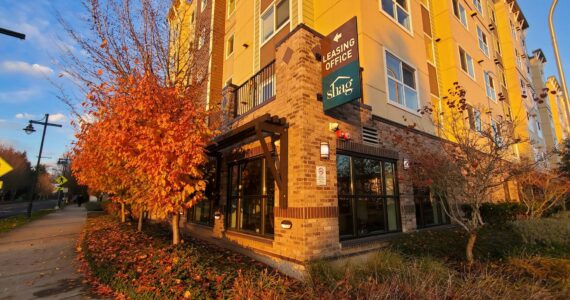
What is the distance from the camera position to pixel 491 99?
56.5 ft

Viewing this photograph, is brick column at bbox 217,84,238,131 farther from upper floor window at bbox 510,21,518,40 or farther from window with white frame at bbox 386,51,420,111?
upper floor window at bbox 510,21,518,40

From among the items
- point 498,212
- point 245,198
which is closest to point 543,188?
point 498,212

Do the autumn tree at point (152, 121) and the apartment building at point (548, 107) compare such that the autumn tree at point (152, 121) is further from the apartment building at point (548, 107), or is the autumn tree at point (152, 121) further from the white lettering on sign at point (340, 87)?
the apartment building at point (548, 107)

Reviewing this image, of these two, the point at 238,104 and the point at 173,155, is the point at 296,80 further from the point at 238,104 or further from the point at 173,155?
the point at 238,104

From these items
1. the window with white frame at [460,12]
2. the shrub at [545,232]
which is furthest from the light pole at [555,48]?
the window with white frame at [460,12]

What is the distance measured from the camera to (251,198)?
8359mm

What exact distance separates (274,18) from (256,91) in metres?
4.16

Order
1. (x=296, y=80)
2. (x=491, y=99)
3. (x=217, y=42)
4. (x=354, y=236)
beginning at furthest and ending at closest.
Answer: (x=491, y=99), (x=217, y=42), (x=354, y=236), (x=296, y=80)

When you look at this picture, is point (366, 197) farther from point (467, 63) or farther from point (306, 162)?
point (467, 63)

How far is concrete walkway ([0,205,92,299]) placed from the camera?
575cm

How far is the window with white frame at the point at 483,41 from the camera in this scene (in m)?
18.0

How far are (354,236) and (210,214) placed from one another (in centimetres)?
561

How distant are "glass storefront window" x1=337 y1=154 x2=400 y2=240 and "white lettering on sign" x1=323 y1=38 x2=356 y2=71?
2293 mm

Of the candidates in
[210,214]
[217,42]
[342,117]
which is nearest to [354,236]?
[342,117]
